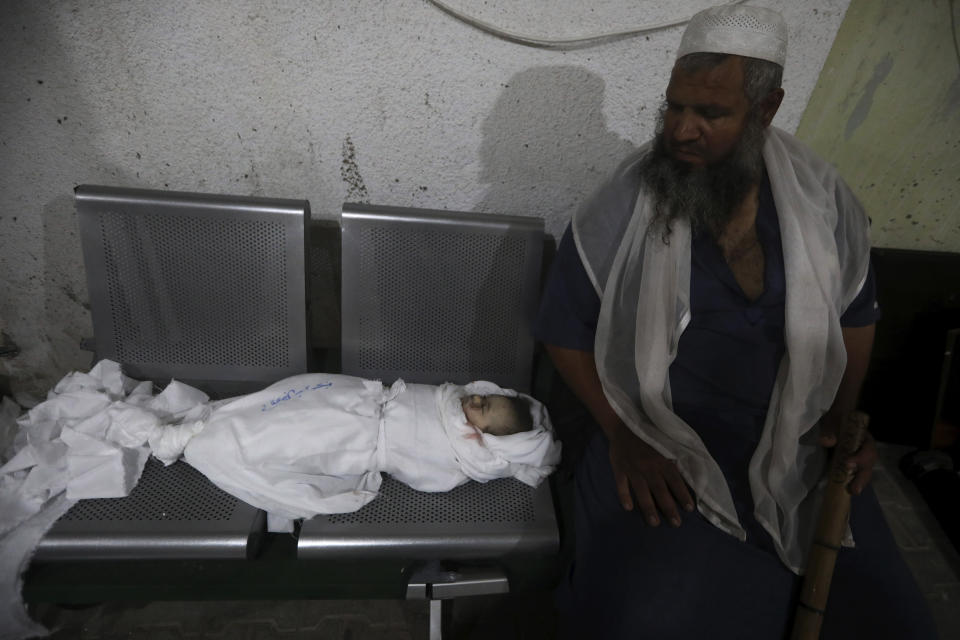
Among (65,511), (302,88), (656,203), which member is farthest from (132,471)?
(656,203)

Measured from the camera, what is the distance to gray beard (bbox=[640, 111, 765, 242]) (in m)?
1.27

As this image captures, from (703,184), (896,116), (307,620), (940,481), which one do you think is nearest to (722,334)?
(703,184)

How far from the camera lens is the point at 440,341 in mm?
1726

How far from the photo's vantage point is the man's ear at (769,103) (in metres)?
1.24

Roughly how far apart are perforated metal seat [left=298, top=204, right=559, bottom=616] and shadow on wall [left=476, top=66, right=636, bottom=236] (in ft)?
0.79

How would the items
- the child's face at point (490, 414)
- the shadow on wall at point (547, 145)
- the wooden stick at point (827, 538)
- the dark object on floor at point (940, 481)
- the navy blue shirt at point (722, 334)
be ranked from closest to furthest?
the wooden stick at point (827, 538), the navy blue shirt at point (722, 334), the child's face at point (490, 414), the shadow on wall at point (547, 145), the dark object on floor at point (940, 481)

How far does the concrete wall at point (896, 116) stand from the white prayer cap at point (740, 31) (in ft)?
2.36

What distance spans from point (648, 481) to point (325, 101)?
1.40m

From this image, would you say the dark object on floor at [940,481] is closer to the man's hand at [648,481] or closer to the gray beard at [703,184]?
the man's hand at [648,481]

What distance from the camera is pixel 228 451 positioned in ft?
4.46

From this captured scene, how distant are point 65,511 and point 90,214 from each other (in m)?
0.78

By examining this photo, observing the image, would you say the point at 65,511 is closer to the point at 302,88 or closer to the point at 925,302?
the point at 302,88

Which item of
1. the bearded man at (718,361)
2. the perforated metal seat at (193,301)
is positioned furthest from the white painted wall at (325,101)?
the bearded man at (718,361)

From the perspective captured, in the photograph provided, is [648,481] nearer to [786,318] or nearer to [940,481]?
[786,318]
